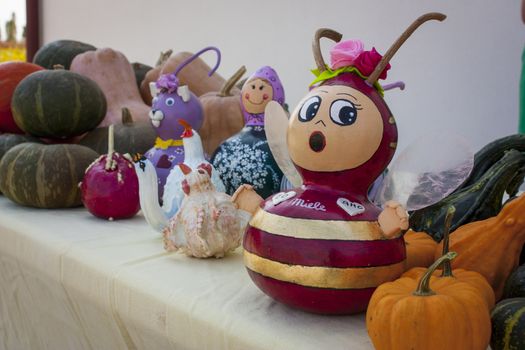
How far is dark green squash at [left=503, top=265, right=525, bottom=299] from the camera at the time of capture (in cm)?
55

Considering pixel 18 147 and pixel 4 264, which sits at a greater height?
pixel 18 147

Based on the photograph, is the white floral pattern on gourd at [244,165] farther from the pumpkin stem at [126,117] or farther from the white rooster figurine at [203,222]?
the pumpkin stem at [126,117]

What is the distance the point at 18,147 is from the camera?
1.18 metres

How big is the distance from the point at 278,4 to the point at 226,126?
54.5 inches

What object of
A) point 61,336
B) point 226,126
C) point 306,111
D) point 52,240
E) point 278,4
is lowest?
point 61,336

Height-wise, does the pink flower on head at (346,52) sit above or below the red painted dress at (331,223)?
above

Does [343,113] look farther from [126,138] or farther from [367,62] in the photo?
[126,138]

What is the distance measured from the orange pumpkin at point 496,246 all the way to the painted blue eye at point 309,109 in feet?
0.74

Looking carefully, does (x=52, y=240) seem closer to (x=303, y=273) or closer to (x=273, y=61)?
(x=303, y=273)

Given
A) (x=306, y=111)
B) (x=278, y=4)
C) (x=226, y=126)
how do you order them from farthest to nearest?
(x=278, y=4), (x=226, y=126), (x=306, y=111)

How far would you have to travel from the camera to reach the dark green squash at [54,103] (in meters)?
1.26

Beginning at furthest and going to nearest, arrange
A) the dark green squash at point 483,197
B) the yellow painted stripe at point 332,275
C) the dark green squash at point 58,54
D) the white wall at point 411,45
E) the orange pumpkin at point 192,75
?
the white wall at point 411,45 → the dark green squash at point 58,54 → the orange pumpkin at point 192,75 → the dark green squash at point 483,197 → the yellow painted stripe at point 332,275

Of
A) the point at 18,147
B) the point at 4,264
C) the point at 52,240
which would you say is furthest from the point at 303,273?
the point at 18,147

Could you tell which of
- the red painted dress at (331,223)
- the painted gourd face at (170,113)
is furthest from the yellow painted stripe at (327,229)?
the painted gourd face at (170,113)
